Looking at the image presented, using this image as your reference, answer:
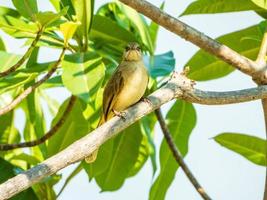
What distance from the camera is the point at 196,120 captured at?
3188mm

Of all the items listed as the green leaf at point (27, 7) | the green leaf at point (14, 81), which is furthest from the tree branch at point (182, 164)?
the green leaf at point (27, 7)

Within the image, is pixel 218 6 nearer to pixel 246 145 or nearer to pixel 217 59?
pixel 217 59

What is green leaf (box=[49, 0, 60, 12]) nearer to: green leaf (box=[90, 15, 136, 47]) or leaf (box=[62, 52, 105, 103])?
green leaf (box=[90, 15, 136, 47])

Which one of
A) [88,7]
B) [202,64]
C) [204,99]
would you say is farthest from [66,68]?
[202,64]

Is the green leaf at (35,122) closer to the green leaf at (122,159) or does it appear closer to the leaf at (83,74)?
the green leaf at (122,159)

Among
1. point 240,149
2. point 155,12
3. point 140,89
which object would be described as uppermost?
point 155,12

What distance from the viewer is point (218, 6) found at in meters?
2.89

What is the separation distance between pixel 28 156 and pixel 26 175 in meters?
1.46

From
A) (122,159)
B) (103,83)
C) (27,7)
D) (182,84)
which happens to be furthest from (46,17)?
(122,159)

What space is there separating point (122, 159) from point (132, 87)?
52cm

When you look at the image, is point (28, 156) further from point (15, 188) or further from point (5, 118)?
point (15, 188)

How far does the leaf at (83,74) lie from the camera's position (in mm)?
2309

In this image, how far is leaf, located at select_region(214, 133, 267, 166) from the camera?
3.00 m

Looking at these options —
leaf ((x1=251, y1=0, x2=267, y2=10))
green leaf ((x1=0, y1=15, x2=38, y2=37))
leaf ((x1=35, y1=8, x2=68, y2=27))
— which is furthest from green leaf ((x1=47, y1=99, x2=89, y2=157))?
leaf ((x1=251, y1=0, x2=267, y2=10))
